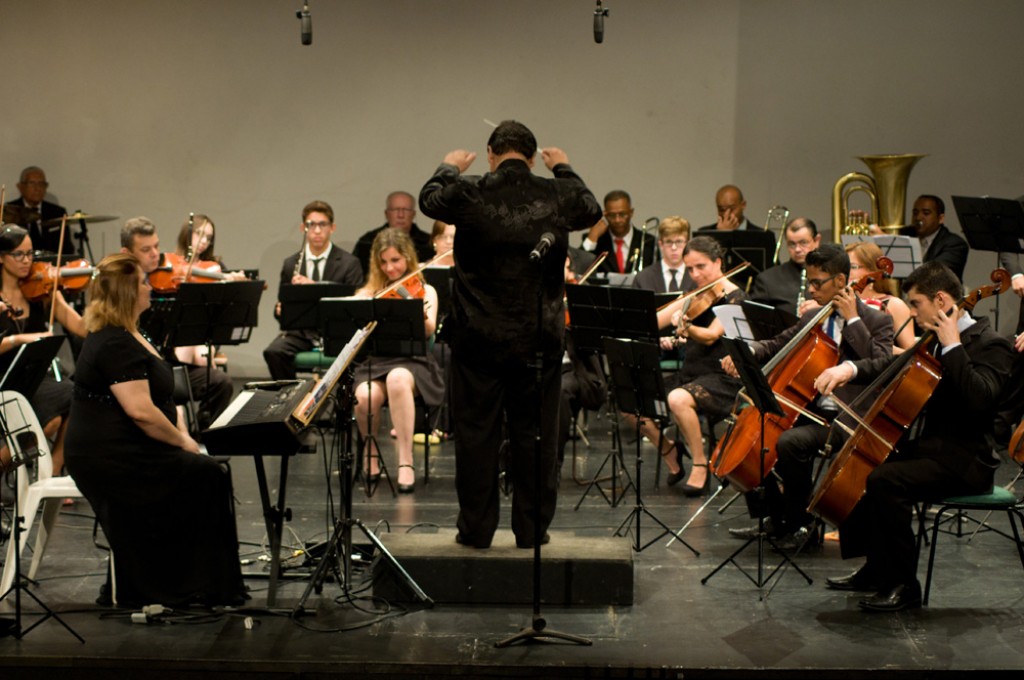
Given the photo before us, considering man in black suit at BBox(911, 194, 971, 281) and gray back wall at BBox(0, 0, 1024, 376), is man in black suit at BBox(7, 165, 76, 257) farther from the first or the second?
man in black suit at BBox(911, 194, 971, 281)

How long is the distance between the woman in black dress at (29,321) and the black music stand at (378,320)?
3.86 ft

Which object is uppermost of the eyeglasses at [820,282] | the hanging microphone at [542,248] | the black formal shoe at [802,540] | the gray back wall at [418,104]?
the gray back wall at [418,104]

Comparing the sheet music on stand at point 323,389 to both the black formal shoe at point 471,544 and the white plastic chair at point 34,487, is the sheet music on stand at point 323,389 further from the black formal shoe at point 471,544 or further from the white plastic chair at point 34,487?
the white plastic chair at point 34,487

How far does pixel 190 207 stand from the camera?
33.7 feet

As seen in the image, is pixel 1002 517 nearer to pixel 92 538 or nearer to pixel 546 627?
pixel 546 627

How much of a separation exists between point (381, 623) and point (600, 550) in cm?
86

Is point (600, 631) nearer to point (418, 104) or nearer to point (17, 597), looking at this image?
point (17, 597)

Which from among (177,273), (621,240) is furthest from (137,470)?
(621,240)

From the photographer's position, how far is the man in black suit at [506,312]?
4.31 meters

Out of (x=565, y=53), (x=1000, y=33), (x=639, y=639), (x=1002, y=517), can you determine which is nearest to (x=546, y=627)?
(x=639, y=639)

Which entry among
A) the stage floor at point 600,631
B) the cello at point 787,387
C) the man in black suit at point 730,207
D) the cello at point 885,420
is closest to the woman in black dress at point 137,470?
the stage floor at point 600,631

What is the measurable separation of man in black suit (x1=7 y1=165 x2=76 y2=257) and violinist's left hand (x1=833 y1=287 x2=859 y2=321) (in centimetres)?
650

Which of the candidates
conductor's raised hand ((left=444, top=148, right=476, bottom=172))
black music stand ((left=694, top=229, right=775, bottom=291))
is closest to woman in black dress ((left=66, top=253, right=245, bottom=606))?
conductor's raised hand ((left=444, top=148, right=476, bottom=172))

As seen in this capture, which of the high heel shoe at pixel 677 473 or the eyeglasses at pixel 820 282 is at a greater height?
the eyeglasses at pixel 820 282
